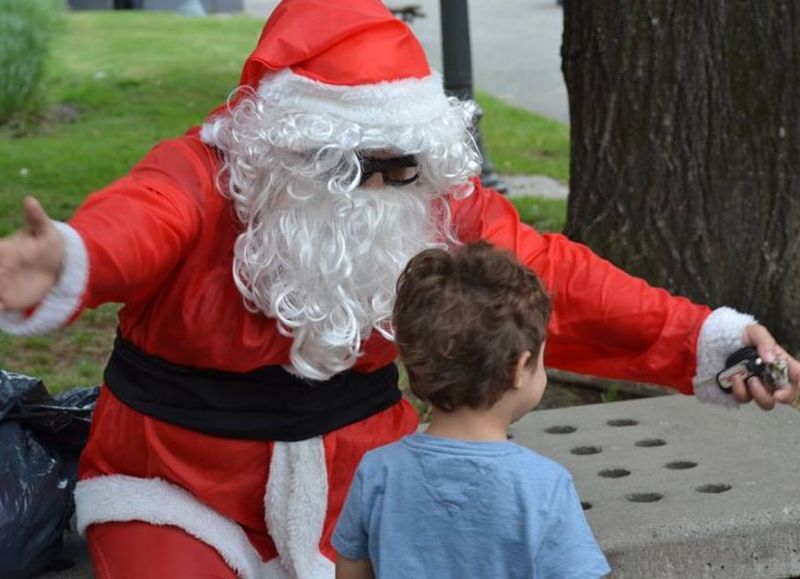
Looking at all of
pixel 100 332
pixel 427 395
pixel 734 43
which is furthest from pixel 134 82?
pixel 427 395

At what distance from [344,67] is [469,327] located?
91cm

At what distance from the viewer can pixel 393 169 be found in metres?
2.98

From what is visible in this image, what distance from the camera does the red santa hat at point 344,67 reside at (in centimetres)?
293

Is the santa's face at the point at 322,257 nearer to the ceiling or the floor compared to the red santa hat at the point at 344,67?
nearer to the floor

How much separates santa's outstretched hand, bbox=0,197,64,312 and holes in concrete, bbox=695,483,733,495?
1.76m

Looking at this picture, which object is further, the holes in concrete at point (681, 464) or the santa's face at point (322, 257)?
the holes in concrete at point (681, 464)

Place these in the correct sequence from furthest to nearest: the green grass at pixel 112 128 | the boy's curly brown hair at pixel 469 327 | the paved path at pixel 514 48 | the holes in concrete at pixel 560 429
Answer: the paved path at pixel 514 48 → the green grass at pixel 112 128 → the holes in concrete at pixel 560 429 → the boy's curly brown hair at pixel 469 327

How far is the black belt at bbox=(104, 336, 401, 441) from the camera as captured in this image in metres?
3.03

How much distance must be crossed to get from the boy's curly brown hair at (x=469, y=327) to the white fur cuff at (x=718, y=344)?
0.93m

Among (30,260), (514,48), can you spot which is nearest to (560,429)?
(30,260)

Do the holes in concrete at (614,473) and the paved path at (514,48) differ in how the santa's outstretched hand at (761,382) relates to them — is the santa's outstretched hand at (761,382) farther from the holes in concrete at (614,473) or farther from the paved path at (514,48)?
the paved path at (514,48)

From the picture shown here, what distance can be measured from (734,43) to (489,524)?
266 cm

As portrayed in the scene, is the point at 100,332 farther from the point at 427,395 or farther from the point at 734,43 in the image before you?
the point at 427,395

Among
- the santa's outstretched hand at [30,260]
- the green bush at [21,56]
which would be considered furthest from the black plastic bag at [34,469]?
the green bush at [21,56]
